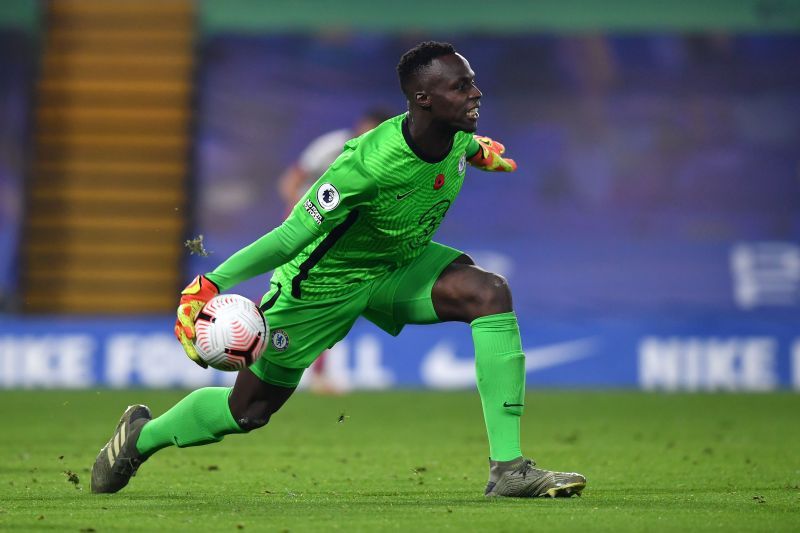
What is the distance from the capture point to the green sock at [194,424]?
20.5ft

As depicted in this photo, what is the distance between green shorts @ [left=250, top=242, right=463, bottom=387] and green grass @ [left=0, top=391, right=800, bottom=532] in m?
0.55

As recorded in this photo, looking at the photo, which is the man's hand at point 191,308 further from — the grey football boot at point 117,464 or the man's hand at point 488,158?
the man's hand at point 488,158

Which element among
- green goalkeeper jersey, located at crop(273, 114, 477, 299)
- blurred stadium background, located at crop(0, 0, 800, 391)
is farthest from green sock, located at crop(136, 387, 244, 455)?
blurred stadium background, located at crop(0, 0, 800, 391)

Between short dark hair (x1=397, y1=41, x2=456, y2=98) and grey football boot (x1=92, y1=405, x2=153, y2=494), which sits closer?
short dark hair (x1=397, y1=41, x2=456, y2=98)

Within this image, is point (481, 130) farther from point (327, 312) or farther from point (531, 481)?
point (531, 481)

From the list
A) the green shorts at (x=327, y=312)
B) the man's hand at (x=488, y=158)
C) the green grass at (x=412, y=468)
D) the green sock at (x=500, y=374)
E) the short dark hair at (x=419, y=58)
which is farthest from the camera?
the man's hand at (x=488, y=158)

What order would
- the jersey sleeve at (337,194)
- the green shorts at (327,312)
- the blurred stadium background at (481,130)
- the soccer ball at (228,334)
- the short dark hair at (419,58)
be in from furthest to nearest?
1. the blurred stadium background at (481,130)
2. the green shorts at (327,312)
3. the short dark hair at (419,58)
4. the jersey sleeve at (337,194)
5. the soccer ball at (228,334)

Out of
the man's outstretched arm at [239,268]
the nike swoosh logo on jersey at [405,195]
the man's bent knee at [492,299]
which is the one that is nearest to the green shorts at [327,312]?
the man's bent knee at [492,299]

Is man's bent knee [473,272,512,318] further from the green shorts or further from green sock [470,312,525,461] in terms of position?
the green shorts

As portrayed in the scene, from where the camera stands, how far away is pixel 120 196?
17250 millimetres

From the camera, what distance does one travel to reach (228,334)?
5555 mm

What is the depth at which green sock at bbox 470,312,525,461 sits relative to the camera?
595cm

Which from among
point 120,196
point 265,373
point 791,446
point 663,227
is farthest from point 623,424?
point 120,196

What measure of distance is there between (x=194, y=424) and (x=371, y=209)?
3.97 ft
